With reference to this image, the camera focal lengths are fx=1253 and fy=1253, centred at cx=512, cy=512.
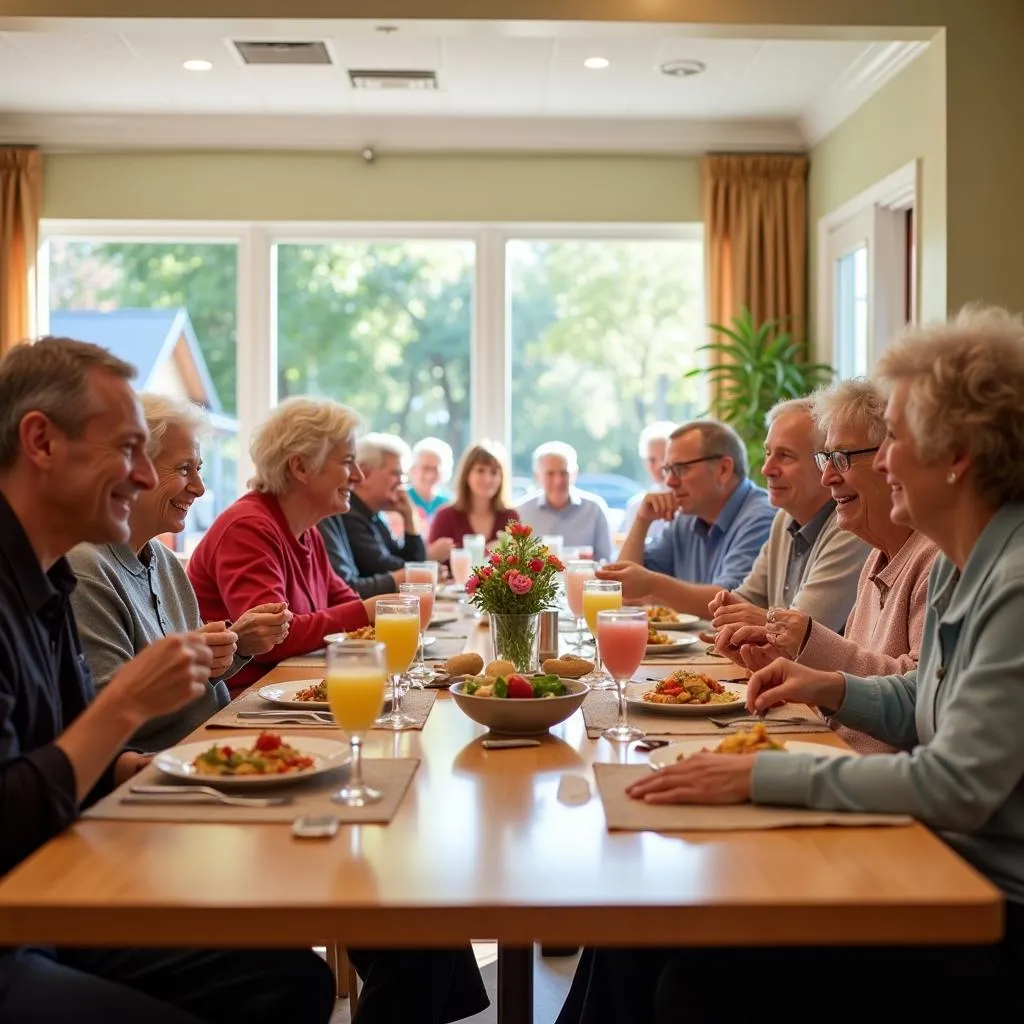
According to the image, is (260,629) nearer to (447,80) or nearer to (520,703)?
(520,703)

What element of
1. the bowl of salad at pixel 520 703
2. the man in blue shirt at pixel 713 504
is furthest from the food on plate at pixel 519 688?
the man in blue shirt at pixel 713 504

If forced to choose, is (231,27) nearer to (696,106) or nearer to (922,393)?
(696,106)

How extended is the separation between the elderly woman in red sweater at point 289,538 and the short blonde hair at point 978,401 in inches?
61.5

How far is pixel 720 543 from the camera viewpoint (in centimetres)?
408

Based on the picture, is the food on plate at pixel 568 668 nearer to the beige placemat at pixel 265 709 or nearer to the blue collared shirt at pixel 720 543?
the beige placemat at pixel 265 709

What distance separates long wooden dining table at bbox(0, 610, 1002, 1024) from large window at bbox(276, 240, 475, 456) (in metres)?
5.58

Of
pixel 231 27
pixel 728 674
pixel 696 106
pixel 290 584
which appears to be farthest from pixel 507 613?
pixel 696 106

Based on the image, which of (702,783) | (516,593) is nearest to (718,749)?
(702,783)

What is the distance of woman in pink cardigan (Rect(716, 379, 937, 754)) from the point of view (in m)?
2.12

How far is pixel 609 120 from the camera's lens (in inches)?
257

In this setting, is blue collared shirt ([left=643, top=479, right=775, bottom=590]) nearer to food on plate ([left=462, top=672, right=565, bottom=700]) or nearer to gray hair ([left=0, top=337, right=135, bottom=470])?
food on plate ([left=462, top=672, right=565, bottom=700])

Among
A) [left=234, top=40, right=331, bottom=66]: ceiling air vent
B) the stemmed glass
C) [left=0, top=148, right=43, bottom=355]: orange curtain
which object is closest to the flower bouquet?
the stemmed glass

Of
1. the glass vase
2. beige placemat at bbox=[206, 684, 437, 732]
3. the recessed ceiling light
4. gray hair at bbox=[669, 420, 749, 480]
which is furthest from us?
the recessed ceiling light

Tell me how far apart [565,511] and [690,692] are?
4.05 metres
